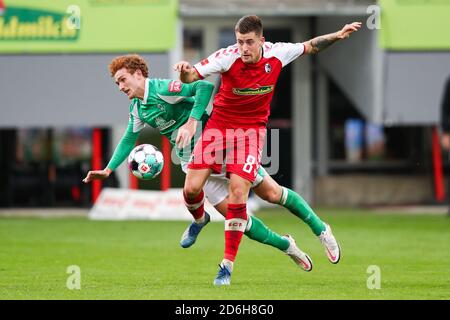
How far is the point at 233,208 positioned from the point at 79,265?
2.91 m

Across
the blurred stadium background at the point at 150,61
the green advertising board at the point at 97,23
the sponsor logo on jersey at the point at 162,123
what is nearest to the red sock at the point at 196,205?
the sponsor logo on jersey at the point at 162,123

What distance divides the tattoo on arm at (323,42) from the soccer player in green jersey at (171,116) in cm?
113

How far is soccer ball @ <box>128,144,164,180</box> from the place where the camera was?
11.1 m

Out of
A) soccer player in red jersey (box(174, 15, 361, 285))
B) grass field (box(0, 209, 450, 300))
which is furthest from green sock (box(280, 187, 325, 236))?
soccer player in red jersey (box(174, 15, 361, 285))

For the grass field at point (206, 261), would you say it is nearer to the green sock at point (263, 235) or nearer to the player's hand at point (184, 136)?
the green sock at point (263, 235)

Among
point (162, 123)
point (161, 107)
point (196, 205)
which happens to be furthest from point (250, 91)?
point (196, 205)

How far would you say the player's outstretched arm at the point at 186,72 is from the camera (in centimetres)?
997

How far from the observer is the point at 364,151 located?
27641 mm

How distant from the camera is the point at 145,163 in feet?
36.3

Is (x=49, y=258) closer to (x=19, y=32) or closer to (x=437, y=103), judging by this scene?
(x=19, y=32)

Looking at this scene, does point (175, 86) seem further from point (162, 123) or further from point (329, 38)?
point (329, 38)

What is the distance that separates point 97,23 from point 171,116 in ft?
39.6
